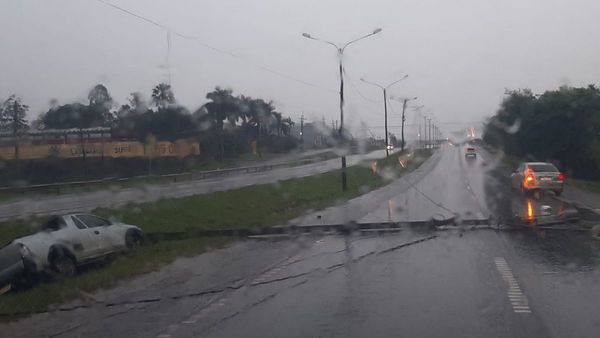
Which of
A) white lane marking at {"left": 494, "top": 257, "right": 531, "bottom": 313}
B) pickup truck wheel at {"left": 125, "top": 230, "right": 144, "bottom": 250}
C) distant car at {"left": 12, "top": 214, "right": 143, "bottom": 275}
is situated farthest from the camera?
pickup truck wheel at {"left": 125, "top": 230, "right": 144, "bottom": 250}

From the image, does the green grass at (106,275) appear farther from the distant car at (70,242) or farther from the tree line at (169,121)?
the tree line at (169,121)

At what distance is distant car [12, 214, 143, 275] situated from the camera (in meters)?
13.4

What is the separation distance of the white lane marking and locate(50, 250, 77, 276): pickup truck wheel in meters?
8.04

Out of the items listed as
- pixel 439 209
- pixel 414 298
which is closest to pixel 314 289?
pixel 414 298

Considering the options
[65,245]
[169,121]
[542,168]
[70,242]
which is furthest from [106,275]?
[169,121]

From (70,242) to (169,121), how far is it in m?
40.5

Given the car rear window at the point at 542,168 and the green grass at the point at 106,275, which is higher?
the car rear window at the point at 542,168

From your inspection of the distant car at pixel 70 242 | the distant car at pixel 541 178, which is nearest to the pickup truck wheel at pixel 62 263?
the distant car at pixel 70 242

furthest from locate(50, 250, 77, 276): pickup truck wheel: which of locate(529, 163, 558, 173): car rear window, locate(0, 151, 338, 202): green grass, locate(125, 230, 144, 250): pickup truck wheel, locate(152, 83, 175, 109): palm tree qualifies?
locate(152, 83, 175, 109): palm tree

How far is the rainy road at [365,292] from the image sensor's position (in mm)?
8312

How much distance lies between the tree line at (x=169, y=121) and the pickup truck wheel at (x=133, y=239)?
21271mm

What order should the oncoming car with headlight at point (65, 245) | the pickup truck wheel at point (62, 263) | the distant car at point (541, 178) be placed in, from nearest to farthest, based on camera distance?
the oncoming car with headlight at point (65, 245) → the pickup truck wheel at point (62, 263) → the distant car at point (541, 178)

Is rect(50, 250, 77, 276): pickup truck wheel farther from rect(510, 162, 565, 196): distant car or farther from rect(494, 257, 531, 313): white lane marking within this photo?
rect(510, 162, 565, 196): distant car

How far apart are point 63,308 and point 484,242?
9.32m
